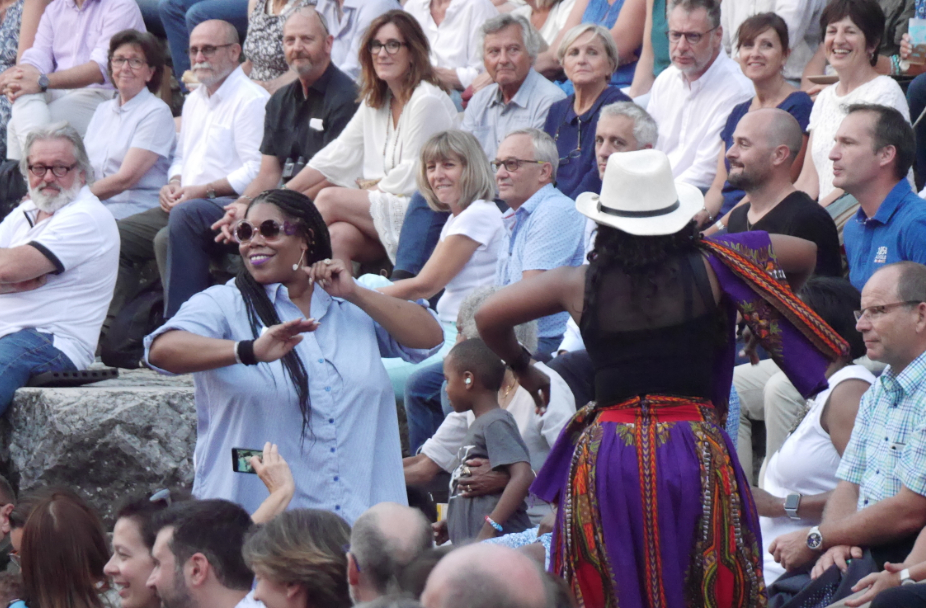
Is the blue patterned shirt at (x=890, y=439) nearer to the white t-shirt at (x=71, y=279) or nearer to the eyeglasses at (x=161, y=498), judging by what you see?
the eyeglasses at (x=161, y=498)

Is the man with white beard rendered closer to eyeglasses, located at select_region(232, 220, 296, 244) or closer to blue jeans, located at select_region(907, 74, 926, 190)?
eyeglasses, located at select_region(232, 220, 296, 244)

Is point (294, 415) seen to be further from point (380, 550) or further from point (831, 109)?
point (831, 109)

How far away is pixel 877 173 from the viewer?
5637mm

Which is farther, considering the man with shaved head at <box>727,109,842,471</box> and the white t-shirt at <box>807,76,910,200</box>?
the white t-shirt at <box>807,76,910,200</box>

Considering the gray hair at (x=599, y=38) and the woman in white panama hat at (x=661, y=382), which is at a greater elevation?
the gray hair at (x=599, y=38)

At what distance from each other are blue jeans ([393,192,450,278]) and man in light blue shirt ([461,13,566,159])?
41.5 inches

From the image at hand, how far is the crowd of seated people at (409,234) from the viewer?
3941mm

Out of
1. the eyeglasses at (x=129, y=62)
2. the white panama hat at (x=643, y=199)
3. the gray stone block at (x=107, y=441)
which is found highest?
the eyeglasses at (x=129, y=62)

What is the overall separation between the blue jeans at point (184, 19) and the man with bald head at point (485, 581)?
9004 mm

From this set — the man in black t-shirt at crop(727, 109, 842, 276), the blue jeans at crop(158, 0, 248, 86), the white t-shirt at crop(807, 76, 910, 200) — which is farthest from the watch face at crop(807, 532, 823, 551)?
the blue jeans at crop(158, 0, 248, 86)

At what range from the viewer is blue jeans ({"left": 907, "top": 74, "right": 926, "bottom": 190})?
7.29 metres

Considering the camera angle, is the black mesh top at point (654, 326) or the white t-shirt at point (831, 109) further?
the white t-shirt at point (831, 109)

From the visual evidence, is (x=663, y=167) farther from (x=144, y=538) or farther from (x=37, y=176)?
(x=37, y=176)

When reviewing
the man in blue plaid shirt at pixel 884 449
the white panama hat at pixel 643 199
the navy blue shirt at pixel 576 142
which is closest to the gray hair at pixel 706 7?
the navy blue shirt at pixel 576 142
